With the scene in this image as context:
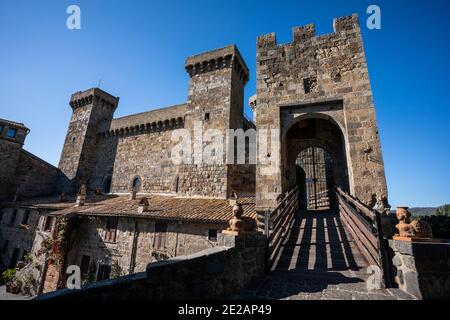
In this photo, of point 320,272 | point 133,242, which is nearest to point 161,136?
point 133,242

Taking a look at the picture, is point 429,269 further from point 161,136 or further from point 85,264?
point 161,136

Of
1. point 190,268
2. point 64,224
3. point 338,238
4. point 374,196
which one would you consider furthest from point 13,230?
Result: point 374,196

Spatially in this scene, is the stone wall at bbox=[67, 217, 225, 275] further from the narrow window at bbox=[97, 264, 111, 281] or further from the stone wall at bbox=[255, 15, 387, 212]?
the stone wall at bbox=[255, 15, 387, 212]

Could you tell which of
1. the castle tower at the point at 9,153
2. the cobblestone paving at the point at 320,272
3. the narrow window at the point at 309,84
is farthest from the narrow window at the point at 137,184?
the narrow window at the point at 309,84

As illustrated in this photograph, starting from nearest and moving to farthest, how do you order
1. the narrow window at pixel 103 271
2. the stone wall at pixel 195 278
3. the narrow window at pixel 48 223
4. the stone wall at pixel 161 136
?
the stone wall at pixel 195 278 < the narrow window at pixel 103 271 < the stone wall at pixel 161 136 < the narrow window at pixel 48 223

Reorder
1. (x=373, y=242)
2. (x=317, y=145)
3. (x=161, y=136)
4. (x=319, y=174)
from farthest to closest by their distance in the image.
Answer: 1. (x=161, y=136)
2. (x=319, y=174)
3. (x=317, y=145)
4. (x=373, y=242)

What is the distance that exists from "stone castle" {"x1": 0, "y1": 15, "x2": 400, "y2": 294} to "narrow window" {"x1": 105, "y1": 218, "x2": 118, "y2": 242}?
6cm

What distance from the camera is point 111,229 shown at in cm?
1306

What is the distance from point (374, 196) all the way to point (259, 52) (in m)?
7.68

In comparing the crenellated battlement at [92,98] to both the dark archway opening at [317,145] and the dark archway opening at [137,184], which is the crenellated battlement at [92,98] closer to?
the dark archway opening at [137,184]

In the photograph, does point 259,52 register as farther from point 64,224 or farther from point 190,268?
point 64,224

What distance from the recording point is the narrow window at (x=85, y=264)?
13164 mm

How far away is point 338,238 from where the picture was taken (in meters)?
6.37

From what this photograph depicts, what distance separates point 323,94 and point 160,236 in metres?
10.6
